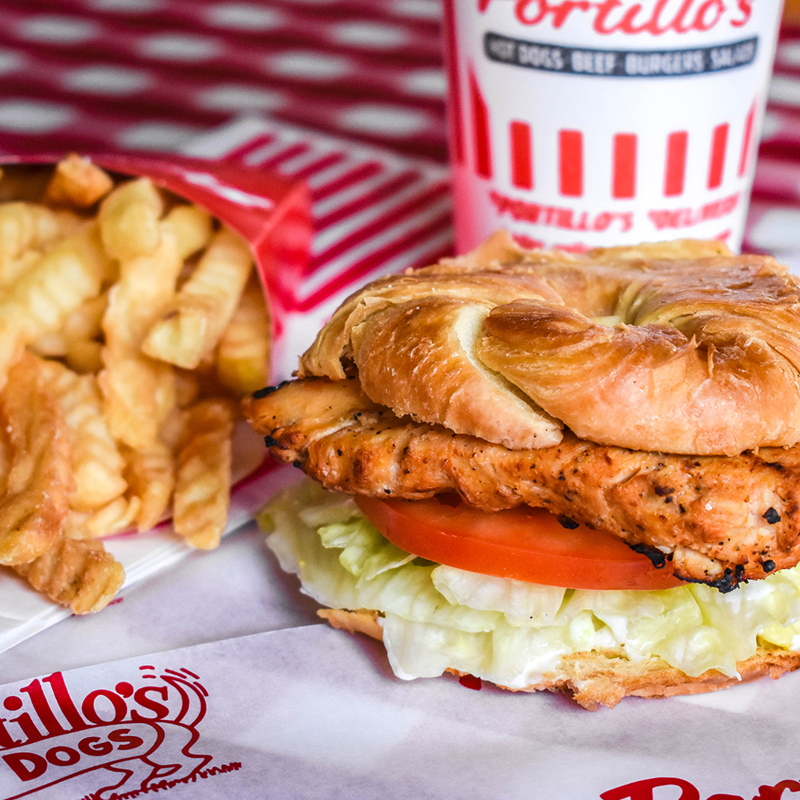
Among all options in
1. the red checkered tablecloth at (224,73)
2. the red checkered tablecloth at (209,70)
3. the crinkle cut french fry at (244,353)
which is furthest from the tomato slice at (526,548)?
the red checkered tablecloth at (209,70)

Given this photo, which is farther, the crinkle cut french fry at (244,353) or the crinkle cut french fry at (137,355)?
the crinkle cut french fry at (244,353)

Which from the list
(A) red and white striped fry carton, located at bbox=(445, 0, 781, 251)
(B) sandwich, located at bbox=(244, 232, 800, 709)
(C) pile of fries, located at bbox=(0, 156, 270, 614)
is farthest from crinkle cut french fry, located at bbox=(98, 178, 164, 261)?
(A) red and white striped fry carton, located at bbox=(445, 0, 781, 251)

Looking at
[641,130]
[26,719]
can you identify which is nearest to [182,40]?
[641,130]

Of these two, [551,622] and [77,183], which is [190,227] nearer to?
[77,183]

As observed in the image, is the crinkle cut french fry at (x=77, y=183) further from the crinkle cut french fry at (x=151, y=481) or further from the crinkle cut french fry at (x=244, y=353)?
the crinkle cut french fry at (x=151, y=481)

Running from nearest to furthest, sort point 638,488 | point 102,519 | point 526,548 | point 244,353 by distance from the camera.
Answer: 1. point 638,488
2. point 526,548
3. point 102,519
4. point 244,353

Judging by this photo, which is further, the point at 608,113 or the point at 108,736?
the point at 608,113

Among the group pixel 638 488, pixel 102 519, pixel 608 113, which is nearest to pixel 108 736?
pixel 102 519

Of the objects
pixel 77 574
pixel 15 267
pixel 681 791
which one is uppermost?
pixel 15 267
